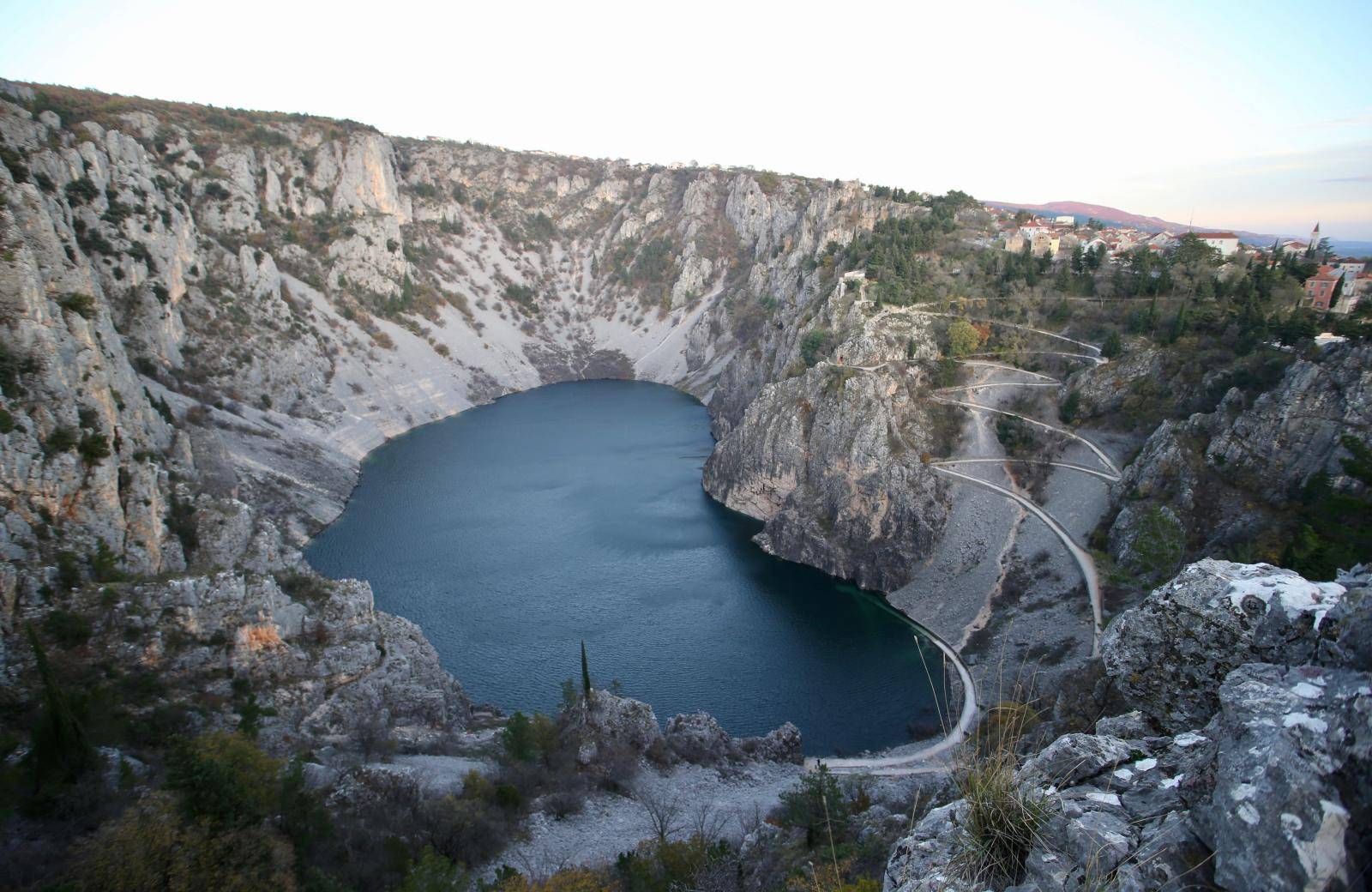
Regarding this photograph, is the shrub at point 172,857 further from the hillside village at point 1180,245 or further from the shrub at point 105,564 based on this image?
the hillside village at point 1180,245

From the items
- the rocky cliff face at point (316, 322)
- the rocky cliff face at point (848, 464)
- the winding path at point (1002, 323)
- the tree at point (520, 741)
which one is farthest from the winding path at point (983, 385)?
the tree at point (520, 741)

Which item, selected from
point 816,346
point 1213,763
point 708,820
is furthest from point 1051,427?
point 1213,763

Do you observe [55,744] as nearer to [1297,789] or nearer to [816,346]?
[1297,789]

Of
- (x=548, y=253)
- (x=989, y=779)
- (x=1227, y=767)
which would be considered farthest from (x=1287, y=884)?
(x=548, y=253)

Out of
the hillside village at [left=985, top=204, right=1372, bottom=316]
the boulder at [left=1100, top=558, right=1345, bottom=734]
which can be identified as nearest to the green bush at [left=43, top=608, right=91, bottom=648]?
the boulder at [left=1100, top=558, right=1345, bottom=734]

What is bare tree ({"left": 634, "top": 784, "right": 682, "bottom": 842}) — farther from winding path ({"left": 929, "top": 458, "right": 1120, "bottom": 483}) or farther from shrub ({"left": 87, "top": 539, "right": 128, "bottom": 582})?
winding path ({"left": 929, "top": 458, "right": 1120, "bottom": 483})

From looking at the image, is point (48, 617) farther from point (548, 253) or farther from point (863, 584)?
point (548, 253)
